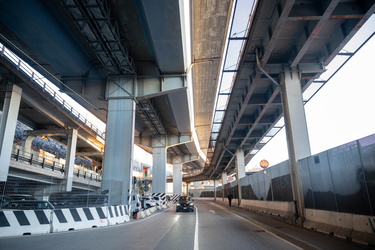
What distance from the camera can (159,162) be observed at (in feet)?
127

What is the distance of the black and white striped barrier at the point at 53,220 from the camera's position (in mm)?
9328

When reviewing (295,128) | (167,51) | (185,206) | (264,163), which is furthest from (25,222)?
(185,206)

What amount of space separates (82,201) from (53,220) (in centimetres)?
262

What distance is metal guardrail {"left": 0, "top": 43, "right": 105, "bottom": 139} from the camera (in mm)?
19281

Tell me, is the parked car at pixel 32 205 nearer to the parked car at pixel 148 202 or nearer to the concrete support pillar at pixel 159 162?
the parked car at pixel 148 202

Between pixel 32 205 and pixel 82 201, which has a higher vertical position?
pixel 82 201

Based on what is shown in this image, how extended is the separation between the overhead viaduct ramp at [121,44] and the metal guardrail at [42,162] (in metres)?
6.56

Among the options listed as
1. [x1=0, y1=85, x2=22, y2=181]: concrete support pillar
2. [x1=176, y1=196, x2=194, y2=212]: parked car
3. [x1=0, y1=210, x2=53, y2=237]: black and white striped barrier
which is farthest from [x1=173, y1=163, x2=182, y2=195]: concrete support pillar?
[x1=0, y1=210, x2=53, y2=237]: black and white striped barrier

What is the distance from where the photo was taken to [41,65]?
18.2 meters

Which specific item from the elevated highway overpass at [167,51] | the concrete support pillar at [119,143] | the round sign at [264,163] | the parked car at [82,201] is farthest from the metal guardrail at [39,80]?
the round sign at [264,163]

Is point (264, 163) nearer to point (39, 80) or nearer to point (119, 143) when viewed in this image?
point (119, 143)

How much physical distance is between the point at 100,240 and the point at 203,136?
1306 inches

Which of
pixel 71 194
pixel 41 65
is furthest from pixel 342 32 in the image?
pixel 41 65

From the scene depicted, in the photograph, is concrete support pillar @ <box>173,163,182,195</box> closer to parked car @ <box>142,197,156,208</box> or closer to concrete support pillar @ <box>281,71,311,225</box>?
parked car @ <box>142,197,156,208</box>
